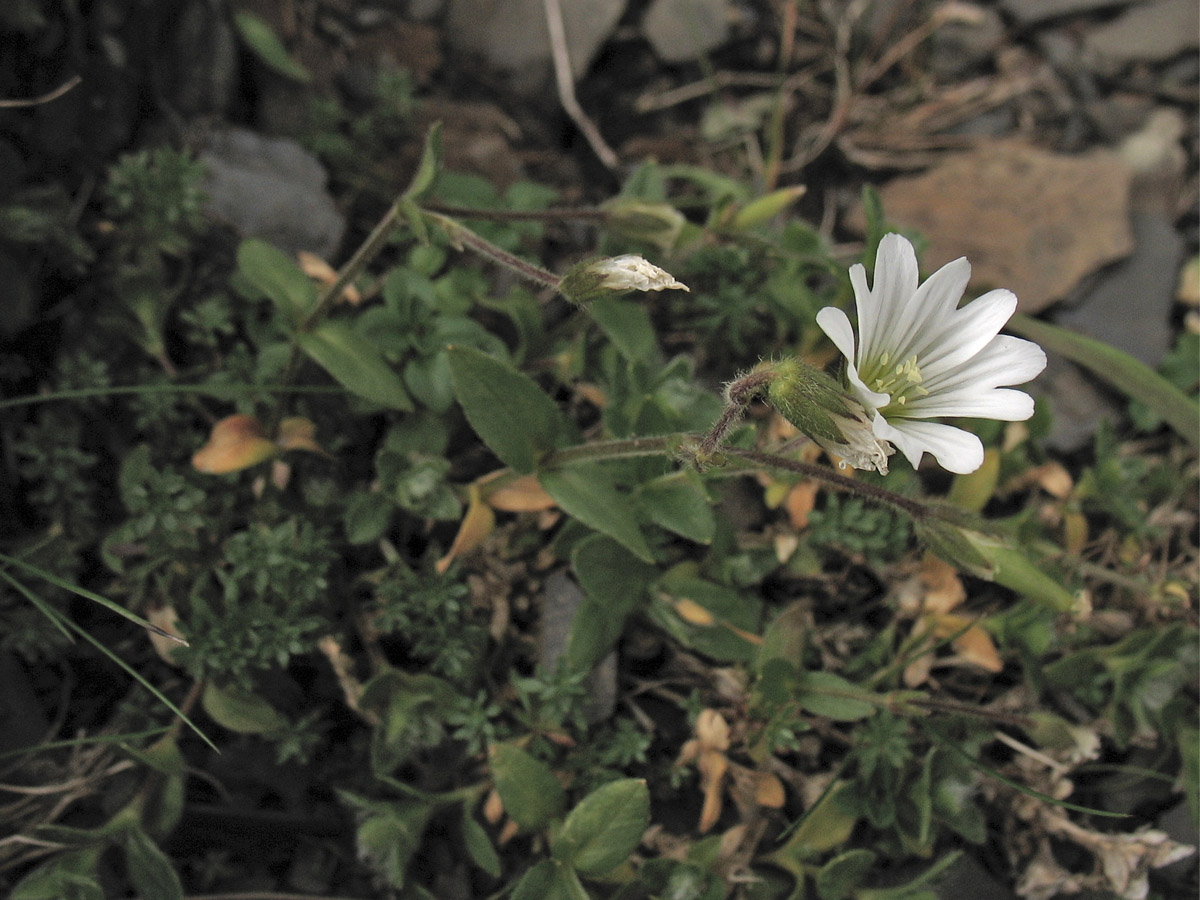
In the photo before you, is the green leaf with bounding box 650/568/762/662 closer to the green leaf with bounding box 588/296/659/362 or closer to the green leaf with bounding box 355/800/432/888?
the green leaf with bounding box 588/296/659/362

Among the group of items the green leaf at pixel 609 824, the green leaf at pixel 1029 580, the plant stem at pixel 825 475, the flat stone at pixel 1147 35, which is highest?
the flat stone at pixel 1147 35

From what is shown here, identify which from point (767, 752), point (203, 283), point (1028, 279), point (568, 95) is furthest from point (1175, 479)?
point (203, 283)

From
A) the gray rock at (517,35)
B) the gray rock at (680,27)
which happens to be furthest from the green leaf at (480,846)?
the gray rock at (680,27)

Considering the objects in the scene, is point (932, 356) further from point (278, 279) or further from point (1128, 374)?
point (278, 279)

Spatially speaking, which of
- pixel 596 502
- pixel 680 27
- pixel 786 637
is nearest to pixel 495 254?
pixel 596 502

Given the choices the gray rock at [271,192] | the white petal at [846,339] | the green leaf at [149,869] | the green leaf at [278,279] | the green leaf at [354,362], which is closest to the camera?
the white petal at [846,339]

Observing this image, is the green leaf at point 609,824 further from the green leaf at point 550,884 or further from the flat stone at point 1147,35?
the flat stone at point 1147,35

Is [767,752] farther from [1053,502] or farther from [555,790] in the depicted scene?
[1053,502]
